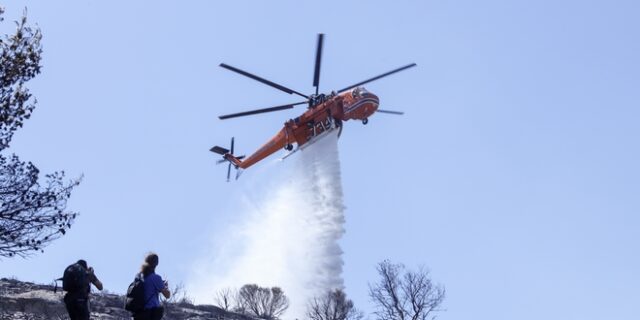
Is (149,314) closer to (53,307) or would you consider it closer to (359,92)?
(53,307)

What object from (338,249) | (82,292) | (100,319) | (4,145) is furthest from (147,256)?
(338,249)

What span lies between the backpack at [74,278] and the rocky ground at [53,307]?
861cm

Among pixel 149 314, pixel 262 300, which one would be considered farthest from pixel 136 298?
pixel 262 300

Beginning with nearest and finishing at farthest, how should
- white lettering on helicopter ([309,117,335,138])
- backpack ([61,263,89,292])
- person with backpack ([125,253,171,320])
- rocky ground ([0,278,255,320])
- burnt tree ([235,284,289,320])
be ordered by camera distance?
person with backpack ([125,253,171,320]), backpack ([61,263,89,292]), rocky ground ([0,278,255,320]), white lettering on helicopter ([309,117,335,138]), burnt tree ([235,284,289,320])

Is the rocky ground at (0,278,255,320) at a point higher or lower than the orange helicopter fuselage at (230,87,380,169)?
lower

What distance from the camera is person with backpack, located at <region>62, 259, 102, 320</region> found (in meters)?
13.0

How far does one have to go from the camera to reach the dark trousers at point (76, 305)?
42.7 feet

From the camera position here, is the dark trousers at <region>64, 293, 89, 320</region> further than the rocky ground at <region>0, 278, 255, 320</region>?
No

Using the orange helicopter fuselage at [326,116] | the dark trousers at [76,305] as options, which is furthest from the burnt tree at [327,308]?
the dark trousers at [76,305]

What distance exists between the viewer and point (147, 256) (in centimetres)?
1236

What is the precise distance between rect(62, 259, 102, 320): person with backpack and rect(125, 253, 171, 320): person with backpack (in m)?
1.00

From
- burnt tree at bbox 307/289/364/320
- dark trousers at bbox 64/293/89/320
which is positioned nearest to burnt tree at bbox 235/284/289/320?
burnt tree at bbox 307/289/364/320

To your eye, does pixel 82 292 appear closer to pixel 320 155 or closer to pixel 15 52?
pixel 15 52

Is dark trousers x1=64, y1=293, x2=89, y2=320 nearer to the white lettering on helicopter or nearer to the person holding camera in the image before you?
the person holding camera
